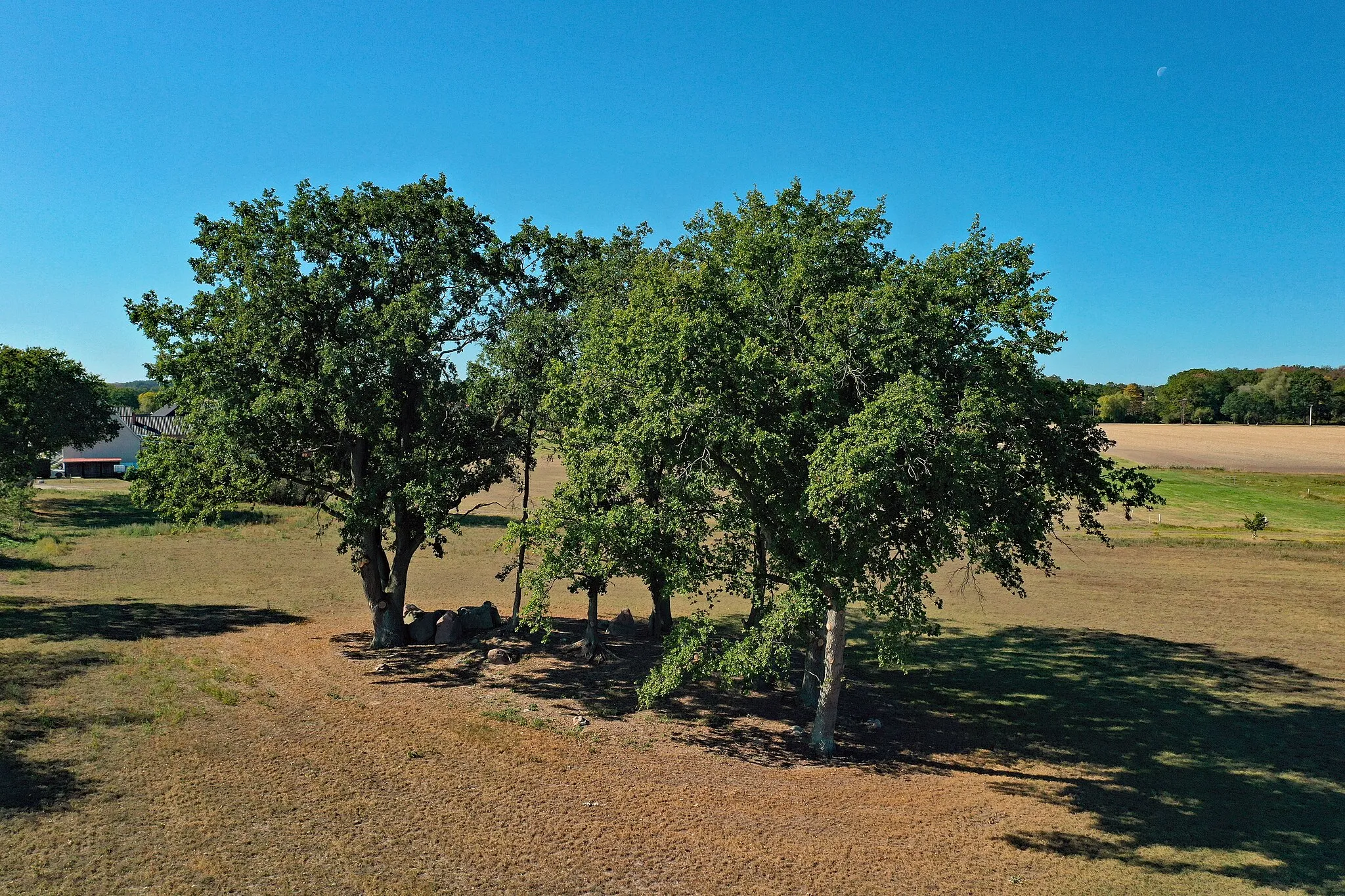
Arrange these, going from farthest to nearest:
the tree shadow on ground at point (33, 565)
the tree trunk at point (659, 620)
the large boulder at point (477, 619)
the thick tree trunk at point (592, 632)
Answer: the tree shadow on ground at point (33, 565)
the large boulder at point (477, 619)
the tree trunk at point (659, 620)
the thick tree trunk at point (592, 632)

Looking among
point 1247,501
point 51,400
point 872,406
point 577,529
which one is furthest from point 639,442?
point 1247,501

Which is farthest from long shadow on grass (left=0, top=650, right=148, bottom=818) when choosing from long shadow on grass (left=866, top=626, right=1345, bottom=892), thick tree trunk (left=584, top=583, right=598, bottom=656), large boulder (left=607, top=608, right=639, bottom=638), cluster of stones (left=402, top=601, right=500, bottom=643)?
long shadow on grass (left=866, top=626, right=1345, bottom=892)

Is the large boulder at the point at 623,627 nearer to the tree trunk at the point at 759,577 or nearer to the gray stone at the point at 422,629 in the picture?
the gray stone at the point at 422,629

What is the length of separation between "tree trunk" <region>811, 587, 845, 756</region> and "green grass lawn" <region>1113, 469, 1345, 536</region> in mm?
37239

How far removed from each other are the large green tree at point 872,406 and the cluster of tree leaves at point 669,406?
2.3 inches

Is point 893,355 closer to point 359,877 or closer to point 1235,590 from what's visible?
point 359,877

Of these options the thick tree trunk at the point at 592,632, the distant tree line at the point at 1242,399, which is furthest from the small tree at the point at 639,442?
the distant tree line at the point at 1242,399

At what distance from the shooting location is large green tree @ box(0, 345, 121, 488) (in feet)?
140

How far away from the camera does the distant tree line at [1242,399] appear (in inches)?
5212

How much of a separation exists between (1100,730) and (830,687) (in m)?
7.54

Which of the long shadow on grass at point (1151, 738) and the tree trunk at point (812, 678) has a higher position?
the tree trunk at point (812, 678)

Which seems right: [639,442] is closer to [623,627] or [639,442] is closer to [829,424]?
[829,424]

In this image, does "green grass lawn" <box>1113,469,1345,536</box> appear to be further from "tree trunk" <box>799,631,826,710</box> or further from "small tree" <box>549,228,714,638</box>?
"small tree" <box>549,228,714,638</box>

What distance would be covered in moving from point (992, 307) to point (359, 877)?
45.0 ft
